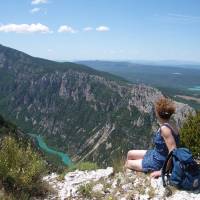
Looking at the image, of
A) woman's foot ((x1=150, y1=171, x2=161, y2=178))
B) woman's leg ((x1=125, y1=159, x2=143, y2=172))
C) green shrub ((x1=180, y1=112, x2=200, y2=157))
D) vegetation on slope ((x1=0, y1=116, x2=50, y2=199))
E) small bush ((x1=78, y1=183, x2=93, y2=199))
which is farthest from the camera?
green shrub ((x1=180, y1=112, x2=200, y2=157))

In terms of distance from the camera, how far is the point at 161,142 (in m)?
10.4

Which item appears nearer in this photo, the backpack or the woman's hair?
the backpack

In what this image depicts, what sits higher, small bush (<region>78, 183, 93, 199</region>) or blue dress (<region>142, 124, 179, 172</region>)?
blue dress (<region>142, 124, 179, 172</region>)

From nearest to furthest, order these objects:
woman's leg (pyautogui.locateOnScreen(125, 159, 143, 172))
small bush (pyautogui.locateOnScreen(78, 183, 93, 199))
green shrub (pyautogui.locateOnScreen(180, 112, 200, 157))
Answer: small bush (pyautogui.locateOnScreen(78, 183, 93, 199)) → woman's leg (pyautogui.locateOnScreen(125, 159, 143, 172)) → green shrub (pyautogui.locateOnScreen(180, 112, 200, 157))

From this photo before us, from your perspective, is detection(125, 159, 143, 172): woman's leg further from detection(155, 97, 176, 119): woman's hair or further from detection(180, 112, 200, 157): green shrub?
detection(180, 112, 200, 157): green shrub

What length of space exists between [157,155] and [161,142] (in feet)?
1.48


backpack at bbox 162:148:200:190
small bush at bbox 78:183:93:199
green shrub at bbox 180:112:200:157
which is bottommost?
small bush at bbox 78:183:93:199

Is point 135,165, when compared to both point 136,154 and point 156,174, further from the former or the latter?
point 156,174

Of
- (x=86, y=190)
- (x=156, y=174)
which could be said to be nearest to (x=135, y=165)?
(x=156, y=174)

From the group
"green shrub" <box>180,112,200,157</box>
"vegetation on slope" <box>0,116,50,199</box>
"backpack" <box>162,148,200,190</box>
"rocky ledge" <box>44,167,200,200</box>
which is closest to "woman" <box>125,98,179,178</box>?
"rocky ledge" <box>44,167,200,200</box>

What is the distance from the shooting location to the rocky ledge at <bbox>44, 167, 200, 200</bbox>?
32.0ft

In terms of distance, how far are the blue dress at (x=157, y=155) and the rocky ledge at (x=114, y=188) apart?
295 millimetres

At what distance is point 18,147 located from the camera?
11.1 metres

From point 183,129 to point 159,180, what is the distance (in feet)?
24.2
